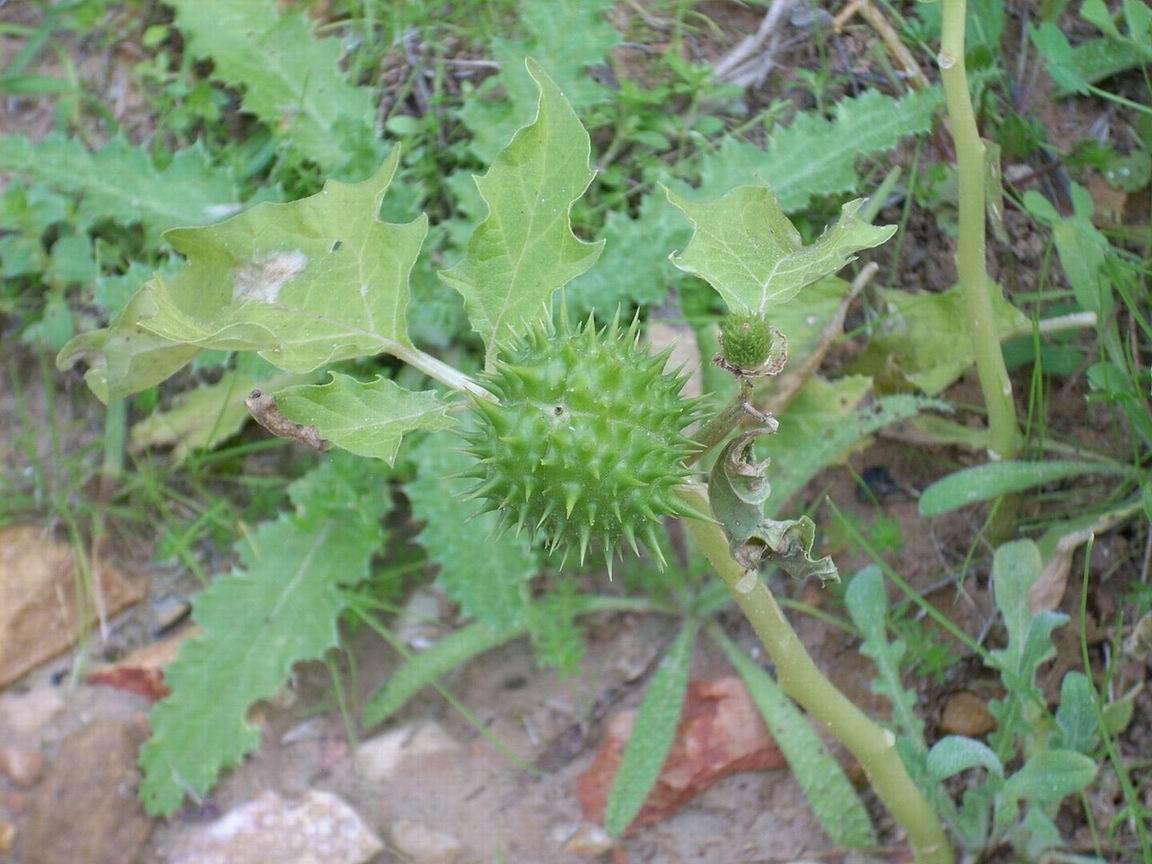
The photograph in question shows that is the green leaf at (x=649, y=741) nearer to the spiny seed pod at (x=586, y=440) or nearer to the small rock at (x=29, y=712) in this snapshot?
the spiny seed pod at (x=586, y=440)

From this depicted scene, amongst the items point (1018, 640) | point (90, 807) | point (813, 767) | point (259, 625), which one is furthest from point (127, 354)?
point (1018, 640)

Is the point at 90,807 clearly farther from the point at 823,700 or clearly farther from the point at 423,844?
the point at 823,700

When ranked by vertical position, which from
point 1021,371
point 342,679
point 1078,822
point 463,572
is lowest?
point 342,679

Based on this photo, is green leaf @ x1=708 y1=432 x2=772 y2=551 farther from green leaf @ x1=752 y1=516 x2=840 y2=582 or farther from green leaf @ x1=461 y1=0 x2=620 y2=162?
green leaf @ x1=461 y1=0 x2=620 y2=162

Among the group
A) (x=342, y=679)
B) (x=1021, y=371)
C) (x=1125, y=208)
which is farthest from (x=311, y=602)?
(x=1125, y=208)

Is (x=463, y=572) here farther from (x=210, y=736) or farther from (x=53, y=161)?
(x=53, y=161)

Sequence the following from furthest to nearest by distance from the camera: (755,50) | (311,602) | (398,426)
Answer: (755,50) → (311,602) → (398,426)

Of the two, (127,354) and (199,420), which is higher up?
(127,354)
